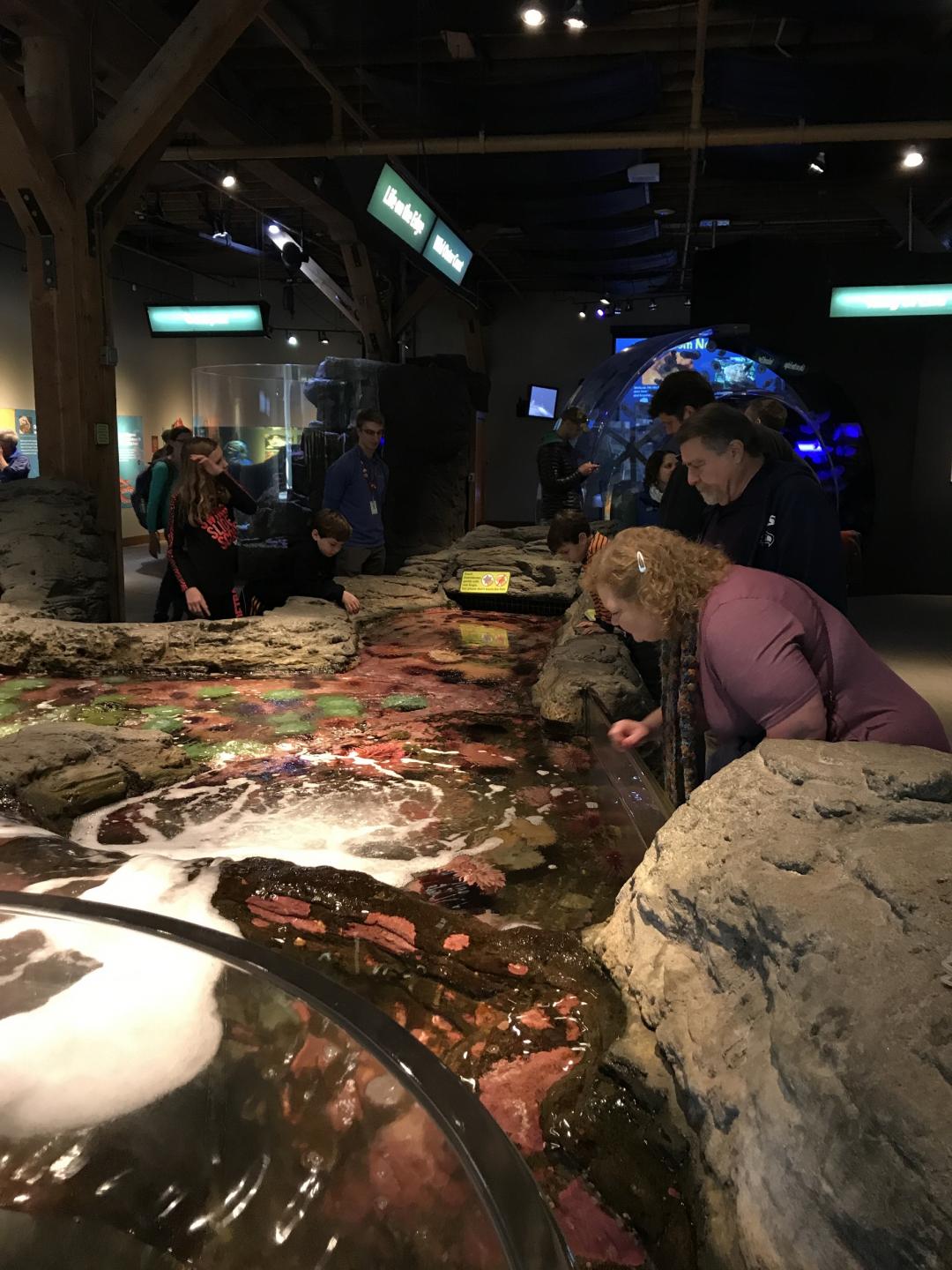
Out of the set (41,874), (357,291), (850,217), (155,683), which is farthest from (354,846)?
(850,217)

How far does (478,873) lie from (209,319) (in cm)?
1192

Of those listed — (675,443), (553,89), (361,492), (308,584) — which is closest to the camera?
(675,443)

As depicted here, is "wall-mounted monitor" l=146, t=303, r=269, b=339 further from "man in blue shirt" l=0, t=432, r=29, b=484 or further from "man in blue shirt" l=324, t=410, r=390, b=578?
"man in blue shirt" l=324, t=410, r=390, b=578

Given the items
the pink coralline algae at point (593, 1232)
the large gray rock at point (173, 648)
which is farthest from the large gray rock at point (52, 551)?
the pink coralline algae at point (593, 1232)

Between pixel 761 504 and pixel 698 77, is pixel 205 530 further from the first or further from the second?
pixel 698 77

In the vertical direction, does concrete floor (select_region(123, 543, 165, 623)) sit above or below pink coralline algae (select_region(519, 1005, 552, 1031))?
below

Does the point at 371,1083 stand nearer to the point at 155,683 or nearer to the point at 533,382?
the point at 155,683

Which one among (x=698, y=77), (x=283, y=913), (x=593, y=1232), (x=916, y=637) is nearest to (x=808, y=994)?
(x=593, y=1232)

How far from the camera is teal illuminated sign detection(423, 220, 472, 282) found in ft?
28.8

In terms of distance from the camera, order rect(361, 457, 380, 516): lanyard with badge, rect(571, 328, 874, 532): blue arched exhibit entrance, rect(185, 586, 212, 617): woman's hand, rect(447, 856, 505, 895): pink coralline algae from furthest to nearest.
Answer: rect(571, 328, 874, 532): blue arched exhibit entrance, rect(361, 457, 380, 516): lanyard with badge, rect(185, 586, 212, 617): woman's hand, rect(447, 856, 505, 895): pink coralline algae

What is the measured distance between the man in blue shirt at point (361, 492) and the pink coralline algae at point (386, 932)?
17.9ft

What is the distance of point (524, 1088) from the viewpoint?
1938 millimetres

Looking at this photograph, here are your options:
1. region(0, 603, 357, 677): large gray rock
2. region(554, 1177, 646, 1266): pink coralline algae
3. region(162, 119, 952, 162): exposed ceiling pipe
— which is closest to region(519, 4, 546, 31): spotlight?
region(162, 119, 952, 162): exposed ceiling pipe

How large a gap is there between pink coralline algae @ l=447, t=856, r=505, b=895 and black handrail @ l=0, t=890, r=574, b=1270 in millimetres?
1601
